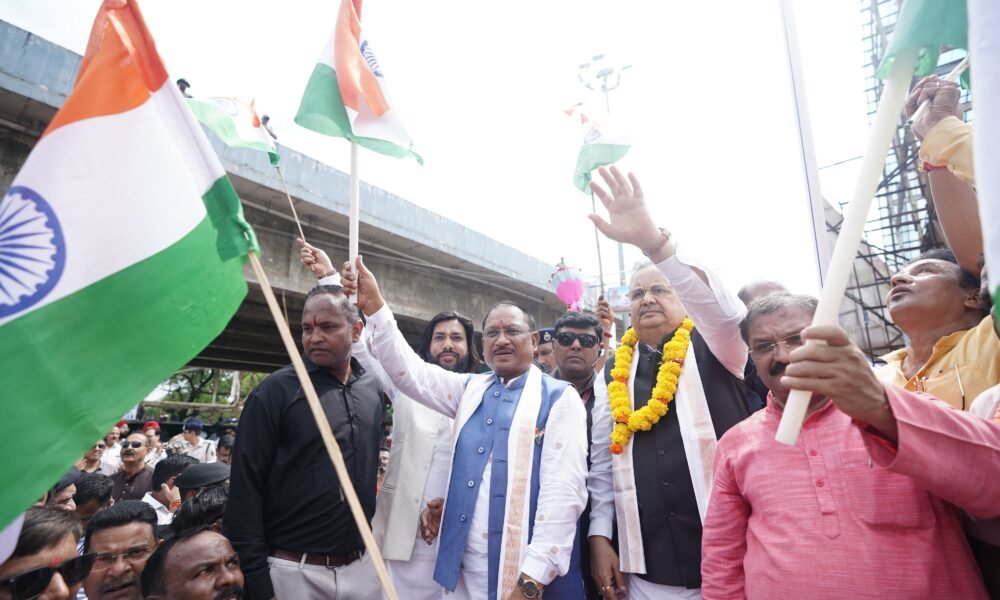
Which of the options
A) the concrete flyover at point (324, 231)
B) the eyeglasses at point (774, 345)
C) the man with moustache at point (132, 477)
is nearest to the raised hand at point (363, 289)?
the eyeglasses at point (774, 345)

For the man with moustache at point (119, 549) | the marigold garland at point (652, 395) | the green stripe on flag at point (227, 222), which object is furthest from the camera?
the marigold garland at point (652, 395)

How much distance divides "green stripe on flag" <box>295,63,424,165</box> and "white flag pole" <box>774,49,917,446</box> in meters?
2.24

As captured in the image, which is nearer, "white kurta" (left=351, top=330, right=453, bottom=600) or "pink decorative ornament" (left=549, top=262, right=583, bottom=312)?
"white kurta" (left=351, top=330, right=453, bottom=600)

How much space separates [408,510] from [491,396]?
0.74 metres

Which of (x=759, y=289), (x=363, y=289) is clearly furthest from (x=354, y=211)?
(x=759, y=289)

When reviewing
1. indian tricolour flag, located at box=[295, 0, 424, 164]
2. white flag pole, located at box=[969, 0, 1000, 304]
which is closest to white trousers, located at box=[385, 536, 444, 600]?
indian tricolour flag, located at box=[295, 0, 424, 164]

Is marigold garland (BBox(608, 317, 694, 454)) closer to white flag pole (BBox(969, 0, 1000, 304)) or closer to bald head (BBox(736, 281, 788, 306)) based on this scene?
bald head (BBox(736, 281, 788, 306))

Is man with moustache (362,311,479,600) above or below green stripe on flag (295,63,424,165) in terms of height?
below

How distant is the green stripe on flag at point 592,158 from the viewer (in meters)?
3.57

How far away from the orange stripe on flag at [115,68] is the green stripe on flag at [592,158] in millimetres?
2494

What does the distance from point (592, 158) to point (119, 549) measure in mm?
3179

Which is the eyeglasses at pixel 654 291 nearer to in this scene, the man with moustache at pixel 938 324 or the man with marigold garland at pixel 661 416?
the man with marigold garland at pixel 661 416

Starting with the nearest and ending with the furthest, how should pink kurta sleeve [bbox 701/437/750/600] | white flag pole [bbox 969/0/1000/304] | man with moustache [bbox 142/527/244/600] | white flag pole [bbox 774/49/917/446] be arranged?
white flag pole [bbox 969/0/1000/304] → white flag pole [bbox 774/49/917/446] → pink kurta sleeve [bbox 701/437/750/600] → man with moustache [bbox 142/527/244/600]

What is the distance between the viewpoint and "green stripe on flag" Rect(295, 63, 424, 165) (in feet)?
9.59
